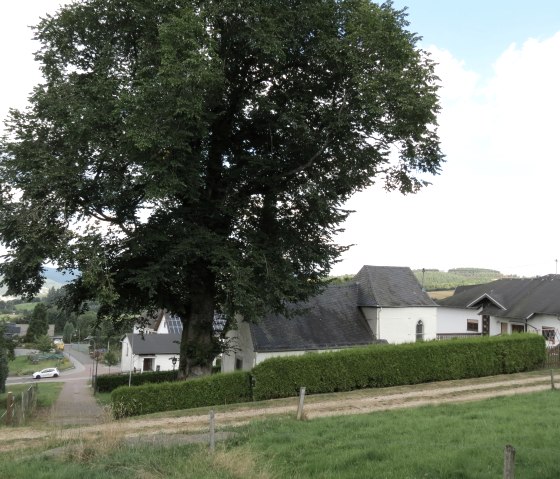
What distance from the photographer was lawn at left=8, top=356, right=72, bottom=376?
251 feet

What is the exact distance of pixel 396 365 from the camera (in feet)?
68.9

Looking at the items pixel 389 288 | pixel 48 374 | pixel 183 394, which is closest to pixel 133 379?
pixel 389 288

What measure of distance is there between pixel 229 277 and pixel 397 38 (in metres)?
10.2

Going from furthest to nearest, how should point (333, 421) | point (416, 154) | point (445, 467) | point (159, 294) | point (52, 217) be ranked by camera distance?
point (159, 294) < point (416, 154) < point (52, 217) < point (333, 421) < point (445, 467)

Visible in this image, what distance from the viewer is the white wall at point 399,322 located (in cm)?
3588

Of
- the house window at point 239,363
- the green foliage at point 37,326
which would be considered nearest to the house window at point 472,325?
the house window at point 239,363

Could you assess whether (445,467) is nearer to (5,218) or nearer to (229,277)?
(229,277)

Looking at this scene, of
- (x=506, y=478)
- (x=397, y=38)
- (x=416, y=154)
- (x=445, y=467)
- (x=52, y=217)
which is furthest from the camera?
(x=416, y=154)

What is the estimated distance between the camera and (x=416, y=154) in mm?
19891

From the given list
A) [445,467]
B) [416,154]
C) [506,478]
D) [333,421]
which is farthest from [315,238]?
[506,478]

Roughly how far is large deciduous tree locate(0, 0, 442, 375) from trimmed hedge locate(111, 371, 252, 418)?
6.58 ft

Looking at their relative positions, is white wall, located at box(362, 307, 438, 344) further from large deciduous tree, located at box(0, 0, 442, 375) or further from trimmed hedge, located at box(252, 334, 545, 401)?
large deciduous tree, located at box(0, 0, 442, 375)

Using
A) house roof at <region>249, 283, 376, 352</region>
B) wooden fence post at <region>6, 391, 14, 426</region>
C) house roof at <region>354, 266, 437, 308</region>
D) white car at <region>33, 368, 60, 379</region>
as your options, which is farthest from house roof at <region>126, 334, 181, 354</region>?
wooden fence post at <region>6, 391, 14, 426</region>

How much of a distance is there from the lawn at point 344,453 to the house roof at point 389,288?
80.4 ft
